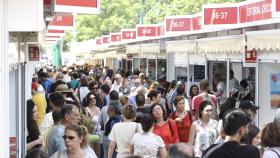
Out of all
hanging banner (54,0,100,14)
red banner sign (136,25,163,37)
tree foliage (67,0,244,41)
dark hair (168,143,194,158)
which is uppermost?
tree foliage (67,0,244,41)

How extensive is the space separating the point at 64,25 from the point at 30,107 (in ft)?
23.7

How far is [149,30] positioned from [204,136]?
641 inches

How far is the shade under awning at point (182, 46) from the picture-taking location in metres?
18.4

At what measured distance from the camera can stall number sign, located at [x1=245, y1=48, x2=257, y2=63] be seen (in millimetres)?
13429

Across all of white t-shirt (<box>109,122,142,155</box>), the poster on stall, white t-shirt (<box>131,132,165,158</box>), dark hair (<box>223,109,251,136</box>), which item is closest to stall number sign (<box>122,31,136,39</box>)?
the poster on stall

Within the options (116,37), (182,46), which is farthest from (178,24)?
(116,37)

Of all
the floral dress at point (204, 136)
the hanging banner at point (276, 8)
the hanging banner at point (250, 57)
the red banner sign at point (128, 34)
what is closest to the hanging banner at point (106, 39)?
the red banner sign at point (128, 34)

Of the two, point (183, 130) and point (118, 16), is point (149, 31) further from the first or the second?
point (118, 16)

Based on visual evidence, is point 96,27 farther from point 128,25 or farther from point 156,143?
point 156,143

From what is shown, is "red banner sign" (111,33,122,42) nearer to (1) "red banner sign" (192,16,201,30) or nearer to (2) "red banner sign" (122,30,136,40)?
(2) "red banner sign" (122,30,136,40)

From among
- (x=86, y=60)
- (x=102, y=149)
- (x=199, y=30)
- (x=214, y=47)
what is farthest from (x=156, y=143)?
(x=86, y=60)

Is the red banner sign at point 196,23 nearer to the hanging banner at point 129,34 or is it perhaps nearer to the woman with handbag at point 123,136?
the woman with handbag at point 123,136

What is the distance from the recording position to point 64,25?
1608 centimetres

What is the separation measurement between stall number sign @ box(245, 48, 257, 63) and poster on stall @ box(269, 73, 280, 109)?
20.1 inches
